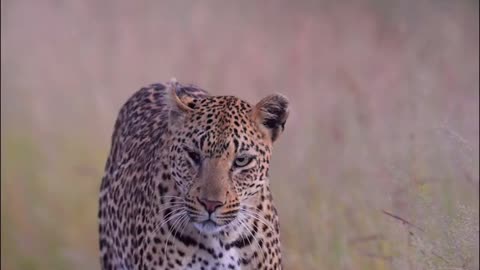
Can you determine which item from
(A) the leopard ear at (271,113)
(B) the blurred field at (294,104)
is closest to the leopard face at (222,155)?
(A) the leopard ear at (271,113)

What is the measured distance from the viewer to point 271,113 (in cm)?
859

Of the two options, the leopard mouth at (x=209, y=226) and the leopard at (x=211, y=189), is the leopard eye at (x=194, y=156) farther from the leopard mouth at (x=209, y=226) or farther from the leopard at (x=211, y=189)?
the leopard mouth at (x=209, y=226)

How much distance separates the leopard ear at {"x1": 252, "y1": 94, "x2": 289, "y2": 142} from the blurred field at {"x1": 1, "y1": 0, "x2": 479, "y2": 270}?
863 millimetres

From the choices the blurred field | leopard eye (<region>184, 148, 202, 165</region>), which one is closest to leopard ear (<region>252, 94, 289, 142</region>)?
leopard eye (<region>184, 148, 202, 165</region>)

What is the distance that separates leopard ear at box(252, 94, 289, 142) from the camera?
8.56m

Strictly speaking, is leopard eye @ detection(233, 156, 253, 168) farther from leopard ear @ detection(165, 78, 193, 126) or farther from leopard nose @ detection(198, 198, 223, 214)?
leopard ear @ detection(165, 78, 193, 126)

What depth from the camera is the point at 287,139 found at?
40.4 ft

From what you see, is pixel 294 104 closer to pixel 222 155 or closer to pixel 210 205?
pixel 222 155

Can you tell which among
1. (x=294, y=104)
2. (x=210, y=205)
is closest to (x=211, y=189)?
(x=210, y=205)

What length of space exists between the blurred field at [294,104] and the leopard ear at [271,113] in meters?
0.86

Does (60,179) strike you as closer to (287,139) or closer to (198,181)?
(287,139)

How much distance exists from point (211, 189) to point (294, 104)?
188 inches

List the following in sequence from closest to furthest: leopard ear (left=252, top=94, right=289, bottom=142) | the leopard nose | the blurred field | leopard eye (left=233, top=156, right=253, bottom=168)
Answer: the leopard nose < leopard eye (left=233, top=156, right=253, bottom=168) < leopard ear (left=252, top=94, right=289, bottom=142) < the blurred field

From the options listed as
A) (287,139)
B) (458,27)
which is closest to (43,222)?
(287,139)
